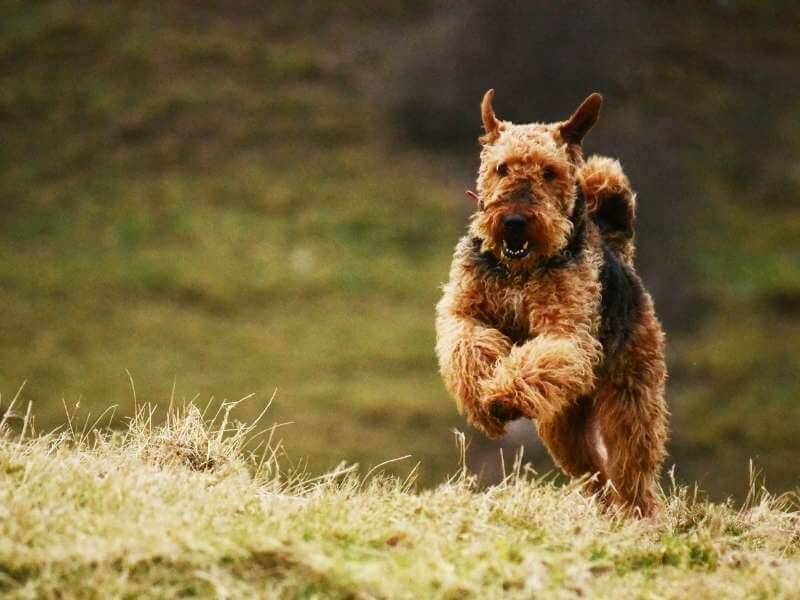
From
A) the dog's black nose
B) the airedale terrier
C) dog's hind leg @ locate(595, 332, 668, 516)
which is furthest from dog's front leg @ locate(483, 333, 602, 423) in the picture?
dog's hind leg @ locate(595, 332, 668, 516)

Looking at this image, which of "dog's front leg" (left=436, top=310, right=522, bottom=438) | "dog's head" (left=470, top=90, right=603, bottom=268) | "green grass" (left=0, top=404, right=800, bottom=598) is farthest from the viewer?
"dog's head" (left=470, top=90, right=603, bottom=268)

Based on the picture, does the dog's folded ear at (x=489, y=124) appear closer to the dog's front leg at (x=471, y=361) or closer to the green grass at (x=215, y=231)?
the dog's front leg at (x=471, y=361)

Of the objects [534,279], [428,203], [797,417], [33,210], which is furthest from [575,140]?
[33,210]

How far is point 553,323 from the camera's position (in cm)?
500

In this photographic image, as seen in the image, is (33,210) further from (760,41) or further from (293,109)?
(760,41)

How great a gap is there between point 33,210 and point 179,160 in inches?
181

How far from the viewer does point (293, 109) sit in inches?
1329

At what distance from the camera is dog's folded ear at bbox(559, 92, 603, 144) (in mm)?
5246

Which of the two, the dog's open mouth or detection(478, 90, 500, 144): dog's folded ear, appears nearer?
the dog's open mouth

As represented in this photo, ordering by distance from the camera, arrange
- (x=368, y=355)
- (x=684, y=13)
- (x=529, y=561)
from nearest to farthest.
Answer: (x=529, y=561) → (x=368, y=355) → (x=684, y=13)

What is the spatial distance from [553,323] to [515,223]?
22.1 inches

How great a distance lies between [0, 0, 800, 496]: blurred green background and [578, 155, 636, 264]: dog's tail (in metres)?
14.9

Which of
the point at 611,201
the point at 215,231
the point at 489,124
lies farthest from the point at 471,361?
the point at 215,231

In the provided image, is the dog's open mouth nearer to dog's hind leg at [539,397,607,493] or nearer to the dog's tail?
dog's hind leg at [539,397,607,493]
